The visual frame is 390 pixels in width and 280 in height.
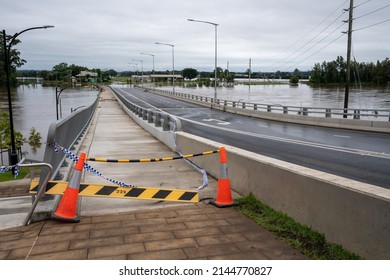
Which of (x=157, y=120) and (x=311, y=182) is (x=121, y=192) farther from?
(x=157, y=120)

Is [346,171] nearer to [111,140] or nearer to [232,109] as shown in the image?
[111,140]

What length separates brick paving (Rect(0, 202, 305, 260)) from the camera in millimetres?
4312

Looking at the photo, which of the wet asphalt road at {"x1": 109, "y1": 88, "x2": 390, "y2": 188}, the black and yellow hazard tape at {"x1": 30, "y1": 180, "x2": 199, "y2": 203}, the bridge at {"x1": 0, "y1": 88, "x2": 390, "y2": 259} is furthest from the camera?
the wet asphalt road at {"x1": 109, "y1": 88, "x2": 390, "y2": 188}

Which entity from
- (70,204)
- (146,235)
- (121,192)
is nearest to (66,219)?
(70,204)

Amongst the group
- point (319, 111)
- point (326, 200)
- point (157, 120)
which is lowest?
point (319, 111)

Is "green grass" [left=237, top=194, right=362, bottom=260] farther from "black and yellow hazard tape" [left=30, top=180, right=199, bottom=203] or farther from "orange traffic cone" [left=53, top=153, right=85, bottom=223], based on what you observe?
"orange traffic cone" [left=53, top=153, right=85, bottom=223]

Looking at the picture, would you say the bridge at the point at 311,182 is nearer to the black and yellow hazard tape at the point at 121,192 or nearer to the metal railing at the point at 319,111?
the black and yellow hazard tape at the point at 121,192

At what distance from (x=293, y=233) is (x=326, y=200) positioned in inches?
25.3

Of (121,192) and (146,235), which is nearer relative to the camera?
(146,235)

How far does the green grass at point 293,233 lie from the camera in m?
4.33

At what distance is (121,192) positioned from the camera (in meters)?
6.15

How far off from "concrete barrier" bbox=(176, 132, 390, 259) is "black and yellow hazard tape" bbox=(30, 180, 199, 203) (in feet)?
3.72

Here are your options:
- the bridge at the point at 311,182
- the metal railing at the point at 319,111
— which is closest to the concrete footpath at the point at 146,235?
the bridge at the point at 311,182

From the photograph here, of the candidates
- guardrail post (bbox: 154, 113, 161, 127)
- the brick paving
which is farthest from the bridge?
guardrail post (bbox: 154, 113, 161, 127)
